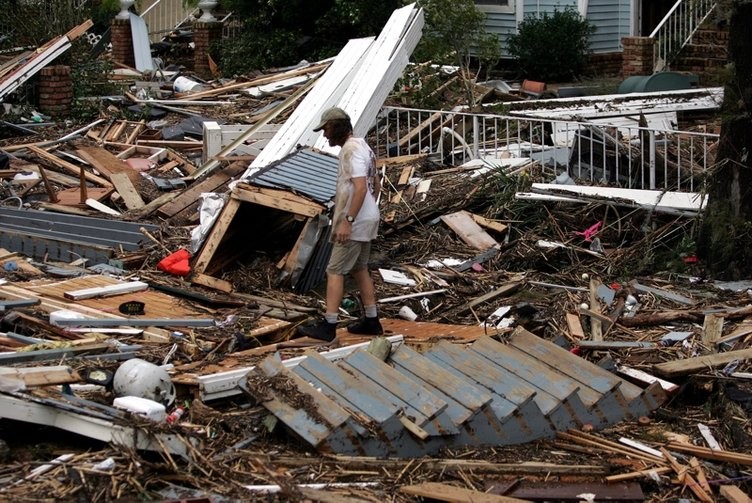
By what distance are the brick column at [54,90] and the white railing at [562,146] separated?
4.43 metres

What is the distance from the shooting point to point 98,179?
12.5 m

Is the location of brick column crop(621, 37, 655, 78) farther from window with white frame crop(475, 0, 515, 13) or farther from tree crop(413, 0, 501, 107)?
tree crop(413, 0, 501, 107)

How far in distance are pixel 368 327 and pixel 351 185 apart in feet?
3.28

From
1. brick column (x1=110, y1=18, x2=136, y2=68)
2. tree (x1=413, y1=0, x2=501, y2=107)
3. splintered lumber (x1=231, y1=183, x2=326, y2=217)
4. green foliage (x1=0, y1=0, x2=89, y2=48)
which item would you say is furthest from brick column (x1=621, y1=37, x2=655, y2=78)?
splintered lumber (x1=231, y1=183, x2=326, y2=217)

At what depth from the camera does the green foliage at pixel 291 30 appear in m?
18.7

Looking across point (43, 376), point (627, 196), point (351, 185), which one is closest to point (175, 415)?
point (43, 376)

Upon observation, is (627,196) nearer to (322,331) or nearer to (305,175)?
(305,175)

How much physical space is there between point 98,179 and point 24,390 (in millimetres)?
7032

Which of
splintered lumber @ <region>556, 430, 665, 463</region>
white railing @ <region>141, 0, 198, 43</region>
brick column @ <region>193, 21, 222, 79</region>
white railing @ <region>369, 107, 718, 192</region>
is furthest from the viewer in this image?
white railing @ <region>141, 0, 198, 43</region>

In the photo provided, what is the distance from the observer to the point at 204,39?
2067cm

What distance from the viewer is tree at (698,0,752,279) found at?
30.8ft

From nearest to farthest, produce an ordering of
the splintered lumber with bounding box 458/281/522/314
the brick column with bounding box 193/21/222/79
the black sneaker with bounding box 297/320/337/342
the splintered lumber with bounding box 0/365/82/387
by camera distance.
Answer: the splintered lumber with bounding box 0/365/82/387 → the black sneaker with bounding box 297/320/337/342 → the splintered lumber with bounding box 458/281/522/314 → the brick column with bounding box 193/21/222/79

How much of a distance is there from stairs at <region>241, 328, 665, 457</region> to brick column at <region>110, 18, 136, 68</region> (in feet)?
46.8

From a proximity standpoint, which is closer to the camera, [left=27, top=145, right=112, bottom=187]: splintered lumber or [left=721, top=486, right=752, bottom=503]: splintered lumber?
[left=721, top=486, right=752, bottom=503]: splintered lumber
